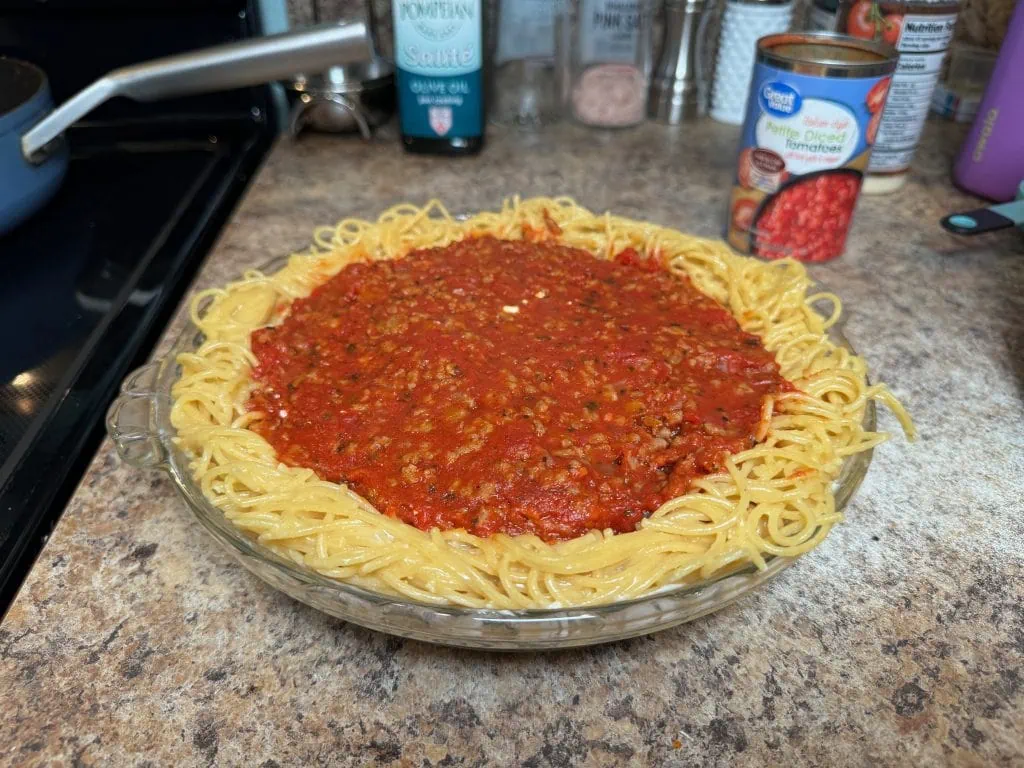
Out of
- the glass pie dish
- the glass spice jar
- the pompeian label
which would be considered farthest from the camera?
the glass spice jar

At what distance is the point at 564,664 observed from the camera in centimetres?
129

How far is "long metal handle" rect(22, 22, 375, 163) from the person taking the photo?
2.00 m

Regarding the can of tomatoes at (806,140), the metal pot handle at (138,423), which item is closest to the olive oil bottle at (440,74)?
the can of tomatoes at (806,140)

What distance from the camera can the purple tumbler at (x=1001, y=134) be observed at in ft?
8.19

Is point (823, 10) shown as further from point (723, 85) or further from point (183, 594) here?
point (183, 594)

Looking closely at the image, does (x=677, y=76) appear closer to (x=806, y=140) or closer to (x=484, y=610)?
(x=806, y=140)

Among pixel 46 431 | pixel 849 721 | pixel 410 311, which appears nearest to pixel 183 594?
pixel 46 431

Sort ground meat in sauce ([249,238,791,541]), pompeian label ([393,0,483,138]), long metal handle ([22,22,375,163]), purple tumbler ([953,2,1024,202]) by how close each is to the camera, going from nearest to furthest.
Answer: ground meat in sauce ([249,238,791,541])
long metal handle ([22,22,375,163])
purple tumbler ([953,2,1024,202])
pompeian label ([393,0,483,138])

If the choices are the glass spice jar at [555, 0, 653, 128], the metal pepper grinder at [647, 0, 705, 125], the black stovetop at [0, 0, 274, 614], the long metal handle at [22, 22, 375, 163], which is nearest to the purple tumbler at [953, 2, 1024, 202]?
the metal pepper grinder at [647, 0, 705, 125]

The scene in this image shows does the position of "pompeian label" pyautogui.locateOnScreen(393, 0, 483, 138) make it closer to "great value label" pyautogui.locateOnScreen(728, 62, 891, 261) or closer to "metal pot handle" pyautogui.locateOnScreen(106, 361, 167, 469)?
"great value label" pyautogui.locateOnScreen(728, 62, 891, 261)

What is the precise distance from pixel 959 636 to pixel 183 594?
1358 millimetres

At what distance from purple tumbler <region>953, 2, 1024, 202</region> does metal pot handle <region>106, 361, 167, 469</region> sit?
8.83 ft

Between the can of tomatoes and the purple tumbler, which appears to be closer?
the can of tomatoes

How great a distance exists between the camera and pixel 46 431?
65.9 inches
